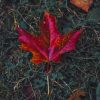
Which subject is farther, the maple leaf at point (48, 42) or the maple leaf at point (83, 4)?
the maple leaf at point (83, 4)

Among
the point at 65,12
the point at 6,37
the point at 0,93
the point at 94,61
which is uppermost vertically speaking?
the point at 65,12

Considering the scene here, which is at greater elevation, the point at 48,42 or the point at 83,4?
the point at 83,4

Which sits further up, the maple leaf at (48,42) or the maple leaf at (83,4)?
the maple leaf at (83,4)

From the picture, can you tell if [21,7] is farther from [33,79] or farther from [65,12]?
[33,79]

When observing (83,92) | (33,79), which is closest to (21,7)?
(33,79)

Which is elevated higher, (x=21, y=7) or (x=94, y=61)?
(x=21, y=7)

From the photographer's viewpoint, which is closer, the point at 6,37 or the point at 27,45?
the point at 27,45

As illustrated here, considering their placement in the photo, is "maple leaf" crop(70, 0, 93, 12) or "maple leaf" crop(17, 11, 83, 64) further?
"maple leaf" crop(70, 0, 93, 12)

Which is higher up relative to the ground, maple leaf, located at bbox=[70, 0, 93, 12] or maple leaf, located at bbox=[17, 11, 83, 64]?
maple leaf, located at bbox=[70, 0, 93, 12]
